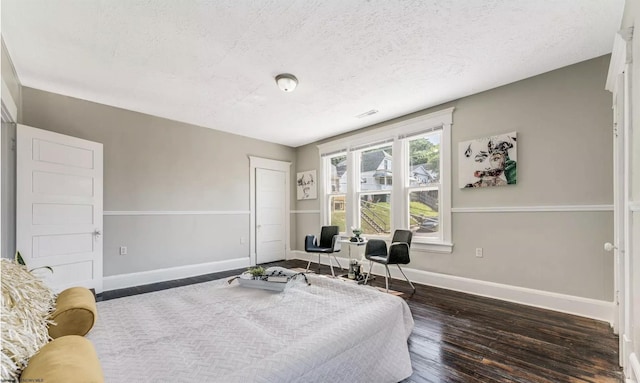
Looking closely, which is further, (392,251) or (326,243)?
(326,243)

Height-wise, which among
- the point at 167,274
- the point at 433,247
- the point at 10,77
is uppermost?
the point at 10,77

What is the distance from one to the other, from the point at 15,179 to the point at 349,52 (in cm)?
349

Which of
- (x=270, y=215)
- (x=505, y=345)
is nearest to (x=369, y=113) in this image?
(x=270, y=215)

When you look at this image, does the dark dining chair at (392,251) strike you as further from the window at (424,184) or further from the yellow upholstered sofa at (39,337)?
the yellow upholstered sofa at (39,337)

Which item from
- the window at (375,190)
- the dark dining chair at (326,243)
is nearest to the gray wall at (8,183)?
the dark dining chair at (326,243)

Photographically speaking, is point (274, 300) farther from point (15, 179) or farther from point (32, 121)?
point (32, 121)

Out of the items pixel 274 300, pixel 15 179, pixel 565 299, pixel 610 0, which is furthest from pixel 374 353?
pixel 15 179

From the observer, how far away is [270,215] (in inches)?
221

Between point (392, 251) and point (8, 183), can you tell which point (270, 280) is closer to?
point (392, 251)

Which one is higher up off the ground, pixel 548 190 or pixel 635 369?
pixel 548 190

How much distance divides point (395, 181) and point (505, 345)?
101 inches

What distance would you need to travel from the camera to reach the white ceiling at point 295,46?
1.99 metres

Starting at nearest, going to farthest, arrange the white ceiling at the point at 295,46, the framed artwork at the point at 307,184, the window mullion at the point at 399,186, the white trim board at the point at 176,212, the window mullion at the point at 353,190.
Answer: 1. the white ceiling at the point at 295,46
2. the white trim board at the point at 176,212
3. the window mullion at the point at 399,186
4. the window mullion at the point at 353,190
5. the framed artwork at the point at 307,184

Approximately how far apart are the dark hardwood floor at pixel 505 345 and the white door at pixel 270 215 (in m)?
3.16
